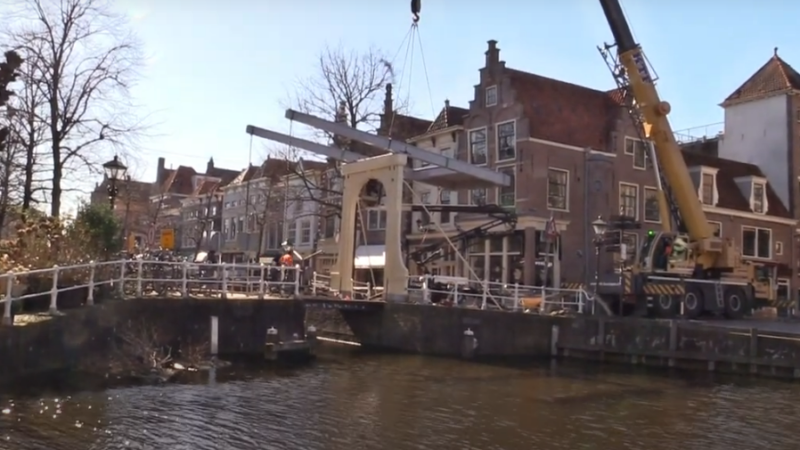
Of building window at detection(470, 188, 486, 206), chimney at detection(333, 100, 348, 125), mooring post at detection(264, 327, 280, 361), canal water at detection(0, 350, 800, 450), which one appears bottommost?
canal water at detection(0, 350, 800, 450)

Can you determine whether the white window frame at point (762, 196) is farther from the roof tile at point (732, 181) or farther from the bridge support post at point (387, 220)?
the bridge support post at point (387, 220)

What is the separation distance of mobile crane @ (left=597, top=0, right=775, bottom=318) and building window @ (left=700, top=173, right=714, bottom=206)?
10633mm

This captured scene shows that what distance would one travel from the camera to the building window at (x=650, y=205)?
38.0 meters

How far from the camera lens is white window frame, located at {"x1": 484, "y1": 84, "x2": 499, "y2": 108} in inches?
1422

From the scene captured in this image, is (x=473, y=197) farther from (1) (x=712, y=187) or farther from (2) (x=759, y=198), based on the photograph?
(2) (x=759, y=198)

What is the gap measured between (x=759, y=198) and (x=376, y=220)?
65.5 ft

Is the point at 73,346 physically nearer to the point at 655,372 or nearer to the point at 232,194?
the point at 655,372

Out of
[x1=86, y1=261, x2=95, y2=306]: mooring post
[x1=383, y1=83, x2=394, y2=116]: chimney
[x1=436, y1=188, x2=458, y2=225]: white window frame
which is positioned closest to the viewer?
[x1=86, y1=261, x2=95, y2=306]: mooring post

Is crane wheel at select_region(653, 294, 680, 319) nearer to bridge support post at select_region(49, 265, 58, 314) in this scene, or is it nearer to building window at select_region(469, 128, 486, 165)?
building window at select_region(469, 128, 486, 165)

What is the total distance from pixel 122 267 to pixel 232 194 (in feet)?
143

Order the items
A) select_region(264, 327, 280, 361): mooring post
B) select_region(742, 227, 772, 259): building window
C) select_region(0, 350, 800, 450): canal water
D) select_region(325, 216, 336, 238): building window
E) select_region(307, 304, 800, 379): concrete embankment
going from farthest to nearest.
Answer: select_region(325, 216, 336, 238): building window → select_region(742, 227, 772, 259): building window → select_region(307, 304, 800, 379): concrete embankment → select_region(264, 327, 280, 361): mooring post → select_region(0, 350, 800, 450): canal water

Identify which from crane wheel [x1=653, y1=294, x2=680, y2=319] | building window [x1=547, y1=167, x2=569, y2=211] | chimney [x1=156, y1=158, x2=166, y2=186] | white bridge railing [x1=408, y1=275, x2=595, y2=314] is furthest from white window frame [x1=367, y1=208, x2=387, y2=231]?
chimney [x1=156, y1=158, x2=166, y2=186]

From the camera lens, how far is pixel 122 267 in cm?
1873

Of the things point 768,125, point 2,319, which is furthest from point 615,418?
point 768,125
